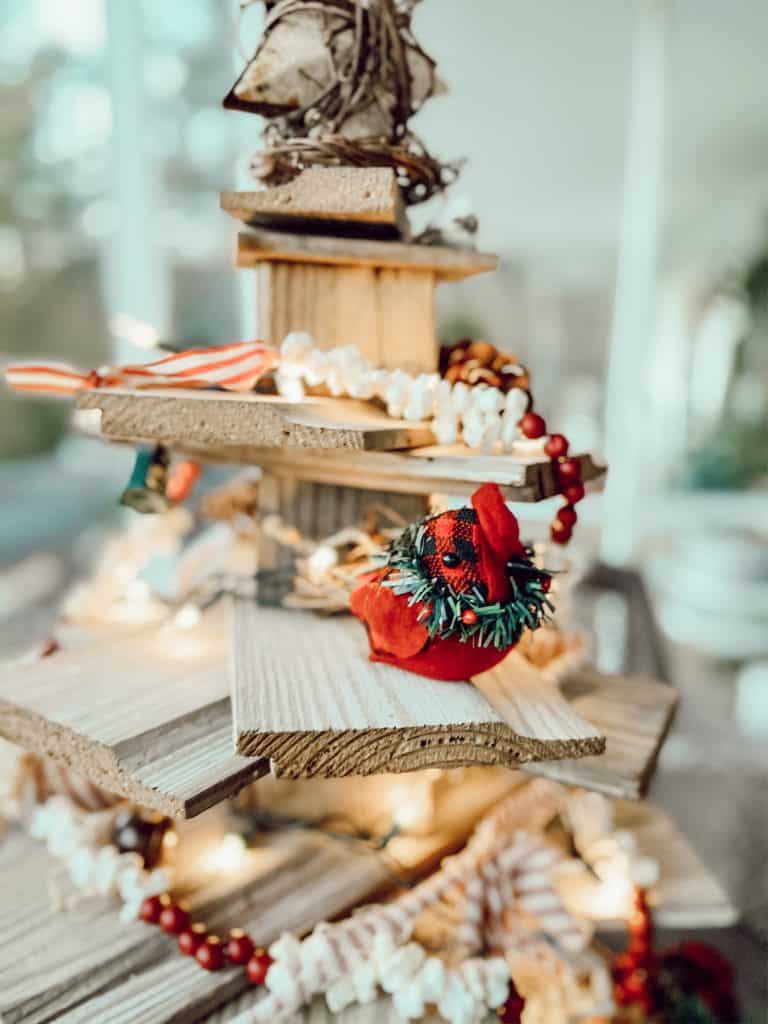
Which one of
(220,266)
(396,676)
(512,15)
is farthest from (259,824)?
(512,15)

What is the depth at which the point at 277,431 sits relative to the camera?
1.82ft

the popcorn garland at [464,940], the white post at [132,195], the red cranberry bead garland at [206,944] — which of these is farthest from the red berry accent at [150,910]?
the white post at [132,195]

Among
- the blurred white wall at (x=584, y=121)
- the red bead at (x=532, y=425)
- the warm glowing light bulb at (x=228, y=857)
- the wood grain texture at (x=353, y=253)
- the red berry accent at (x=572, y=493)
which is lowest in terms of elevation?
the warm glowing light bulb at (x=228, y=857)

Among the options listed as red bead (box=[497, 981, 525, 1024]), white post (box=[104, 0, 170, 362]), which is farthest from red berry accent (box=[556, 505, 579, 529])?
white post (box=[104, 0, 170, 362])

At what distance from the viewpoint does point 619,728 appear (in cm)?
76

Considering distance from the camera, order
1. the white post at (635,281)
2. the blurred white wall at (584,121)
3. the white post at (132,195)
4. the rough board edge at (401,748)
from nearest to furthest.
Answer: the rough board edge at (401,748) → the white post at (132,195) → the blurred white wall at (584,121) → the white post at (635,281)

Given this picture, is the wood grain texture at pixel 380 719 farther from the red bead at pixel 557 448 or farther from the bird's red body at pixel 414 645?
the red bead at pixel 557 448

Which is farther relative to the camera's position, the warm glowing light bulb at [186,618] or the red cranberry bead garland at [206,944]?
the warm glowing light bulb at [186,618]

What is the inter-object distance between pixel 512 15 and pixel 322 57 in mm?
803

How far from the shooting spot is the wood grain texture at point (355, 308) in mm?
724

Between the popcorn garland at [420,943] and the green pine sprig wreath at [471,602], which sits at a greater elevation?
the green pine sprig wreath at [471,602]

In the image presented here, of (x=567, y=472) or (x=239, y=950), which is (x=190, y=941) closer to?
(x=239, y=950)

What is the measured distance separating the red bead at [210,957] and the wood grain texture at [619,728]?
1.01 ft

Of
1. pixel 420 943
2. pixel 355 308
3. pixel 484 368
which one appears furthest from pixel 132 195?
pixel 420 943
